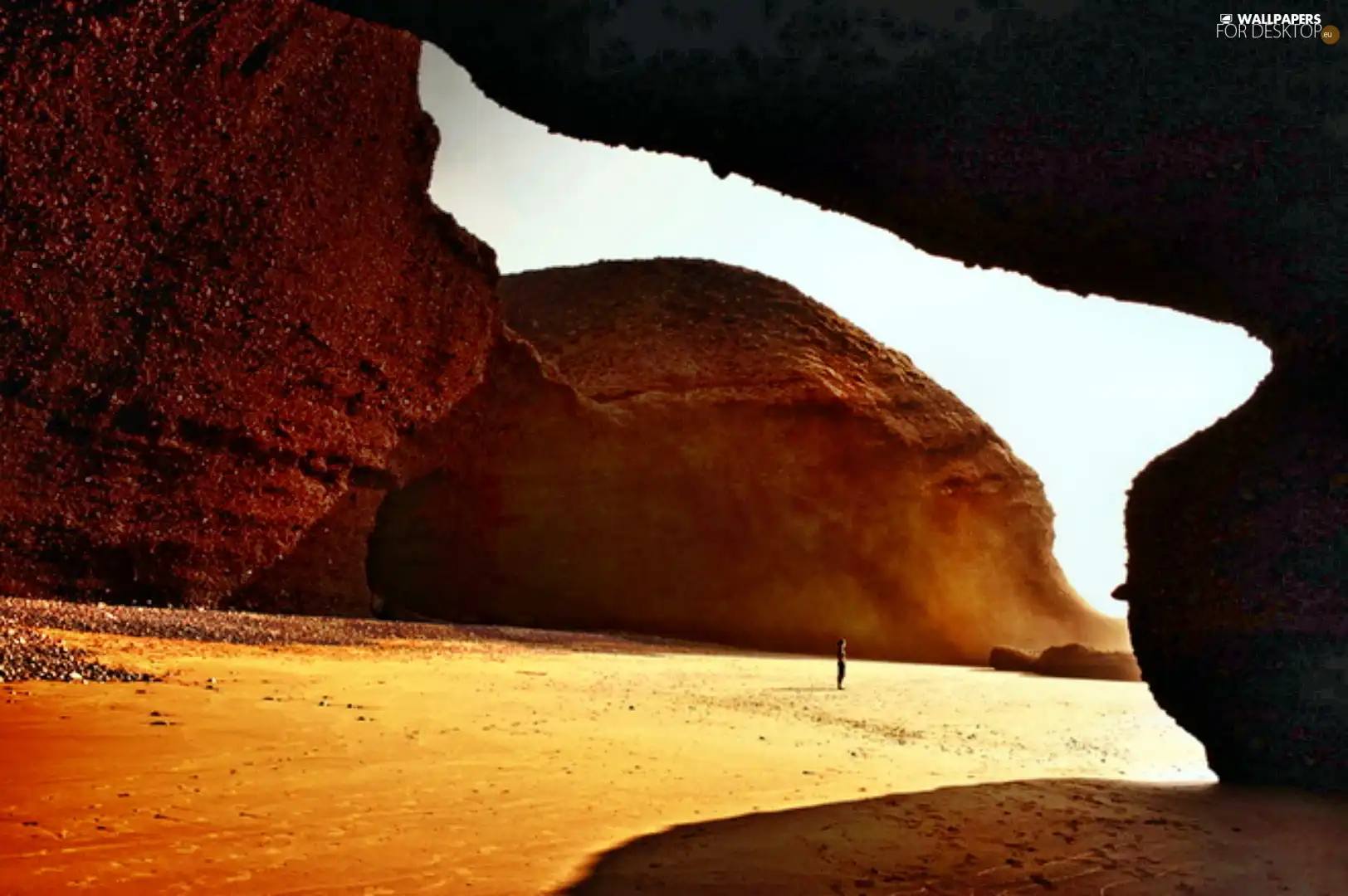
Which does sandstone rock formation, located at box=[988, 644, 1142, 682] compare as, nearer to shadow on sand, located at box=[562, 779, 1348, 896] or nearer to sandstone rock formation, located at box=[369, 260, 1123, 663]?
sandstone rock formation, located at box=[369, 260, 1123, 663]

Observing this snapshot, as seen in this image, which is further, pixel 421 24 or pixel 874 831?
pixel 421 24

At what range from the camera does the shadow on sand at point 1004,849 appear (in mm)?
2879

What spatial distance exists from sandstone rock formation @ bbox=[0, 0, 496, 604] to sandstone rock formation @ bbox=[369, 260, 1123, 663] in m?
5.90

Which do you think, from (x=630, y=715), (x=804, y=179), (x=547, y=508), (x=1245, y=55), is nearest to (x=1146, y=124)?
(x=1245, y=55)

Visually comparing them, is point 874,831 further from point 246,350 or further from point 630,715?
point 246,350

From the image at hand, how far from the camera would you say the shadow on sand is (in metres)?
2.88

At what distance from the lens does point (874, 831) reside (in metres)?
3.59

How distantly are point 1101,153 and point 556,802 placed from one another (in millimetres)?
3519

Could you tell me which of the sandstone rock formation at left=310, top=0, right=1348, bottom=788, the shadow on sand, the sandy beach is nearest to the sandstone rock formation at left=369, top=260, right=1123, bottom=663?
the sandy beach

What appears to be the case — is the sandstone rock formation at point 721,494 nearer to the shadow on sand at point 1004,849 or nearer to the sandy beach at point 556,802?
the sandy beach at point 556,802

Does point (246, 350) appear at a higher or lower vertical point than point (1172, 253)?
higher

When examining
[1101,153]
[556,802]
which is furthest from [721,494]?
[556,802]

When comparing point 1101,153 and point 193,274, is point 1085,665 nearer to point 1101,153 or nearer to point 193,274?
point 1101,153

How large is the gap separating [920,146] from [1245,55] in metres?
1.45
